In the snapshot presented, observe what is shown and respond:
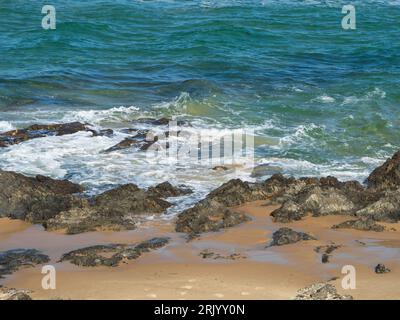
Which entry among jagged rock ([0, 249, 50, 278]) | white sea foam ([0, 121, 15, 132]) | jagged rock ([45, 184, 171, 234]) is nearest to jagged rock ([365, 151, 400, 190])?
jagged rock ([45, 184, 171, 234])

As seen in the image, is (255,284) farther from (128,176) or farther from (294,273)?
(128,176)

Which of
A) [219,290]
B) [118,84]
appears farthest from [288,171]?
[118,84]

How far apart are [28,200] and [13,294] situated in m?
3.54

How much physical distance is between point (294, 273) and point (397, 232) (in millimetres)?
2313

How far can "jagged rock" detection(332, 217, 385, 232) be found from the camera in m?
11.1

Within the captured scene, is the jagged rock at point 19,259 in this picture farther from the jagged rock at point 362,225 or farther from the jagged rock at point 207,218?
the jagged rock at point 362,225

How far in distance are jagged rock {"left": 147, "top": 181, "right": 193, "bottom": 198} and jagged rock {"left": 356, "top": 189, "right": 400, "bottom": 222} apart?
2844 millimetres

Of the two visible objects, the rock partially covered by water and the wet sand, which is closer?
the wet sand

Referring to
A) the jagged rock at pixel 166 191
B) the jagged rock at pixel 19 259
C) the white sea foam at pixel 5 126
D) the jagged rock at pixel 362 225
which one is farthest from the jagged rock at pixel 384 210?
the white sea foam at pixel 5 126

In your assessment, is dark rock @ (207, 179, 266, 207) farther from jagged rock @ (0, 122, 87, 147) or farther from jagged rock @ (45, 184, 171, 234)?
jagged rock @ (0, 122, 87, 147)

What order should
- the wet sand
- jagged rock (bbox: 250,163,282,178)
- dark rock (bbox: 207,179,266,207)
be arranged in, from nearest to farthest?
the wet sand → dark rock (bbox: 207,179,266,207) → jagged rock (bbox: 250,163,282,178)

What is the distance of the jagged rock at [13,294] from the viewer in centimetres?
835

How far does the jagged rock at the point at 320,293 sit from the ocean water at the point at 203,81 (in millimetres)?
4403

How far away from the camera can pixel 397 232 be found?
36.3 ft
